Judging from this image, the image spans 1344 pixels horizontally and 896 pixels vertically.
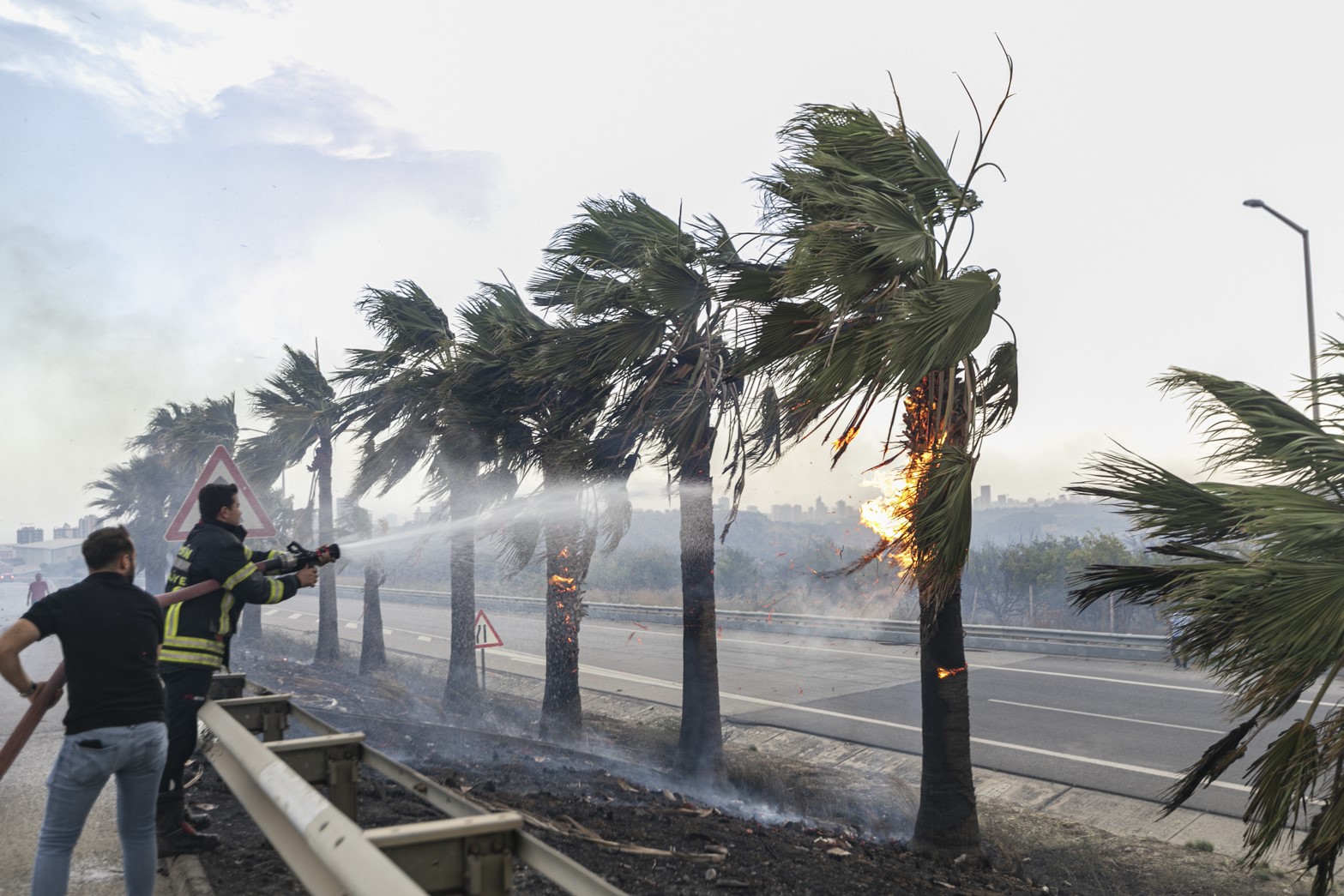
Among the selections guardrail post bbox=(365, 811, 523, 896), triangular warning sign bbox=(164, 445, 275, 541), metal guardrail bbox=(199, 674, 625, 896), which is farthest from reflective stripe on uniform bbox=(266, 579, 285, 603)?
triangular warning sign bbox=(164, 445, 275, 541)

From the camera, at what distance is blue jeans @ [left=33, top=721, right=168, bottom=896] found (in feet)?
12.2

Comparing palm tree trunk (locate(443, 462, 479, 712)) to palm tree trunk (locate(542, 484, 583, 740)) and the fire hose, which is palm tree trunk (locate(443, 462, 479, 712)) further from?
the fire hose

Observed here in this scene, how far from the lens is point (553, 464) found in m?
12.5

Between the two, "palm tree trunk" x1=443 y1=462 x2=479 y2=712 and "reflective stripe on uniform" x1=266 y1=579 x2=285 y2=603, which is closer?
"reflective stripe on uniform" x1=266 y1=579 x2=285 y2=603

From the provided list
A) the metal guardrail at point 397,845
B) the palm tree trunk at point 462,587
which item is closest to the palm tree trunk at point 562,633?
the palm tree trunk at point 462,587

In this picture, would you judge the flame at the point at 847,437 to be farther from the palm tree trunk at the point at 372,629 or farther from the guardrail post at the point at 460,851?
the palm tree trunk at the point at 372,629

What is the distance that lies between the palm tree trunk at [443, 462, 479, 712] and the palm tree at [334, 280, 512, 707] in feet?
0.05

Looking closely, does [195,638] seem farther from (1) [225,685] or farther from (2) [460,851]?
(2) [460,851]

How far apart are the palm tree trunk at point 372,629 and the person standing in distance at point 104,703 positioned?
1757cm

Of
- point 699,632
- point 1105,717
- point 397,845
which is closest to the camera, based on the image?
point 397,845

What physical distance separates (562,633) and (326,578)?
11118mm

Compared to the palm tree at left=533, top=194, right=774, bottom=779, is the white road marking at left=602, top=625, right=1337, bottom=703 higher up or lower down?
lower down

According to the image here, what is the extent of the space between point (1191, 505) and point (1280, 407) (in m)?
0.76

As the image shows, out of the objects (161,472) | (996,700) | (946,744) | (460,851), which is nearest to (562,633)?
(946,744)
